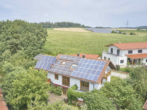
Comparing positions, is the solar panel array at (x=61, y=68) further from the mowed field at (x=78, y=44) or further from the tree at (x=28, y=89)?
the mowed field at (x=78, y=44)

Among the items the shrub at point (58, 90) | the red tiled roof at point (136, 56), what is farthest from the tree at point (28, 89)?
the red tiled roof at point (136, 56)

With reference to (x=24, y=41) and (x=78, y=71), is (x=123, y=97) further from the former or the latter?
(x=24, y=41)

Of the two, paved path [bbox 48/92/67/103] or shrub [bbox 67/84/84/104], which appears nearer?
shrub [bbox 67/84/84/104]

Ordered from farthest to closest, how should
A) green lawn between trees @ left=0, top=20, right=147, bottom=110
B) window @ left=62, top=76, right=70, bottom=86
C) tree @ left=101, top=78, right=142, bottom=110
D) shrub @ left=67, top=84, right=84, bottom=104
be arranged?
window @ left=62, top=76, right=70, bottom=86
shrub @ left=67, top=84, right=84, bottom=104
green lawn between trees @ left=0, top=20, right=147, bottom=110
tree @ left=101, top=78, right=142, bottom=110

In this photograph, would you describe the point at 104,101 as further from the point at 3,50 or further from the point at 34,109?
the point at 3,50

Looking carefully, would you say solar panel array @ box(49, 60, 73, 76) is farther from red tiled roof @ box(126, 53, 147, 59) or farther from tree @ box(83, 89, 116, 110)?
red tiled roof @ box(126, 53, 147, 59)

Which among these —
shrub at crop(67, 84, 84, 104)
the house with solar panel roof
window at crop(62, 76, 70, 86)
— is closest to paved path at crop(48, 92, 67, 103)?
the house with solar panel roof

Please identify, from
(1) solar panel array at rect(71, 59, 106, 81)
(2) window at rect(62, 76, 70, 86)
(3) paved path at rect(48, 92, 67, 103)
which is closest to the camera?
(1) solar panel array at rect(71, 59, 106, 81)
